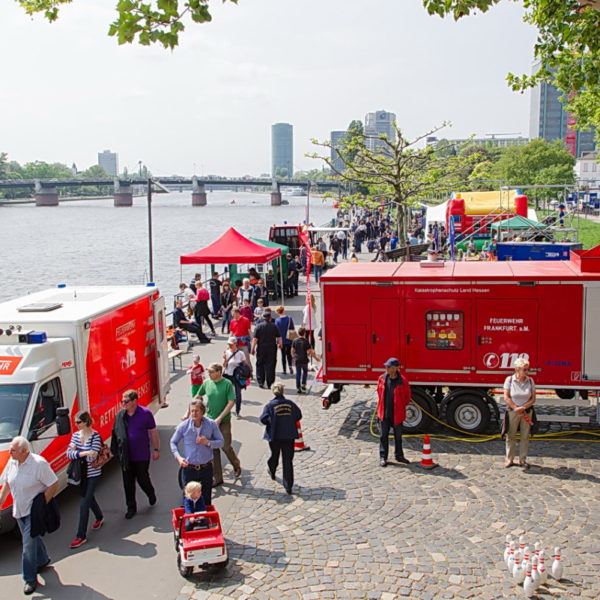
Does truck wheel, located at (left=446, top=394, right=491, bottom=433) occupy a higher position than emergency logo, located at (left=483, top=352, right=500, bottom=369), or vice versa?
emergency logo, located at (left=483, top=352, right=500, bottom=369)

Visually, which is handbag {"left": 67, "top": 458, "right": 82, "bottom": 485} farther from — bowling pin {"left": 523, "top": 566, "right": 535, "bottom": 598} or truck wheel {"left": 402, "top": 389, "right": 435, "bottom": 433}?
truck wheel {"left": 402, "top": 389, "right": 435, "bottom": 433}

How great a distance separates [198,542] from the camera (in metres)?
7.51

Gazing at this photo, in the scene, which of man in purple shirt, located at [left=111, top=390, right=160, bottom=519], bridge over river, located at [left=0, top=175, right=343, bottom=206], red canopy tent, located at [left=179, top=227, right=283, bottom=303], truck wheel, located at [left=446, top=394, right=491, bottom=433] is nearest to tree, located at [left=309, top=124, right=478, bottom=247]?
red canopy tent, located at [left=179, top=227, right=283, bottom=303]

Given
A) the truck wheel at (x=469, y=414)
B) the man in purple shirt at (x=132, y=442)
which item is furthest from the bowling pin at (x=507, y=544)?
the man in purple shirt at (x=132, y=442)

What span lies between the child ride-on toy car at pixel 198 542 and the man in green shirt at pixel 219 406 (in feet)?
6.98

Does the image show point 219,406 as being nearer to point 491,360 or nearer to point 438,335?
point 438,335

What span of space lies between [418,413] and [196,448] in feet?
15.1

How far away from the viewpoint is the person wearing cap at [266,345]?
14531 mm

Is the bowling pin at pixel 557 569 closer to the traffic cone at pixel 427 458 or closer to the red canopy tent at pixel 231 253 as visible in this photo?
the traffic cone at pixel 427 458

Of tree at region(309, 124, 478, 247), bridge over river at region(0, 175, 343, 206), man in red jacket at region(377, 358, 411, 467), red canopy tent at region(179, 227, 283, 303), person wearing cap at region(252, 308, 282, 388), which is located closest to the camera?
man in red jacket at region(377, 358, 411, 467)

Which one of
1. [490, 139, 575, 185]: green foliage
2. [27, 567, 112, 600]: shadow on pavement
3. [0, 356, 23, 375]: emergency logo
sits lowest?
[27, 567, 112, 600]: shadow on pavement

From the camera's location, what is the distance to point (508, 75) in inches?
712

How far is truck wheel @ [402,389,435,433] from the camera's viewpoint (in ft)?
39.8

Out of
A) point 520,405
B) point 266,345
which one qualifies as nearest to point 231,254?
point 266,345
